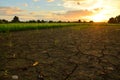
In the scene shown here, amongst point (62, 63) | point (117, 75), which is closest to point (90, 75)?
point (117, 75)

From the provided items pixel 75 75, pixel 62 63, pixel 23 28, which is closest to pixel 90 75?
pixel 75 75

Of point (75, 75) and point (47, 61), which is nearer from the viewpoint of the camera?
point (75, 75)

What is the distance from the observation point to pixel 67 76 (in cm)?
206

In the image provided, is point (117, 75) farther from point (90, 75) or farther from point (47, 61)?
point (47, 61)

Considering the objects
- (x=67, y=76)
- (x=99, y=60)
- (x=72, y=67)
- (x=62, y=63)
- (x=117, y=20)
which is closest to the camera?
(x=67, y=76)

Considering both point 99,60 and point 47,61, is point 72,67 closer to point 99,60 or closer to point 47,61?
point 47,61

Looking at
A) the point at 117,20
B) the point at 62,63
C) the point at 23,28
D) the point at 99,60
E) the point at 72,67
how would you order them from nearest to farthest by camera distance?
the point at 72,67
the point at 62,63
the point at 99,60
the point at 23,28
the point at 117,20

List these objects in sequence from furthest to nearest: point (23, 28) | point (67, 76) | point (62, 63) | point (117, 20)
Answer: point (117, 20) → point (23, 28) → point (62, 63) → point (67, 76)

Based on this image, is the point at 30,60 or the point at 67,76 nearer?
the point at 67,76

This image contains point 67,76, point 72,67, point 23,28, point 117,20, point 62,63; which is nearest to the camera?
point 67,76

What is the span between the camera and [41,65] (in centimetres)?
246

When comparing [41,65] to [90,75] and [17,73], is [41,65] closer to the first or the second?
[17,73]

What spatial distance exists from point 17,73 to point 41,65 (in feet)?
1.39

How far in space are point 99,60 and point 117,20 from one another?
5239cm
